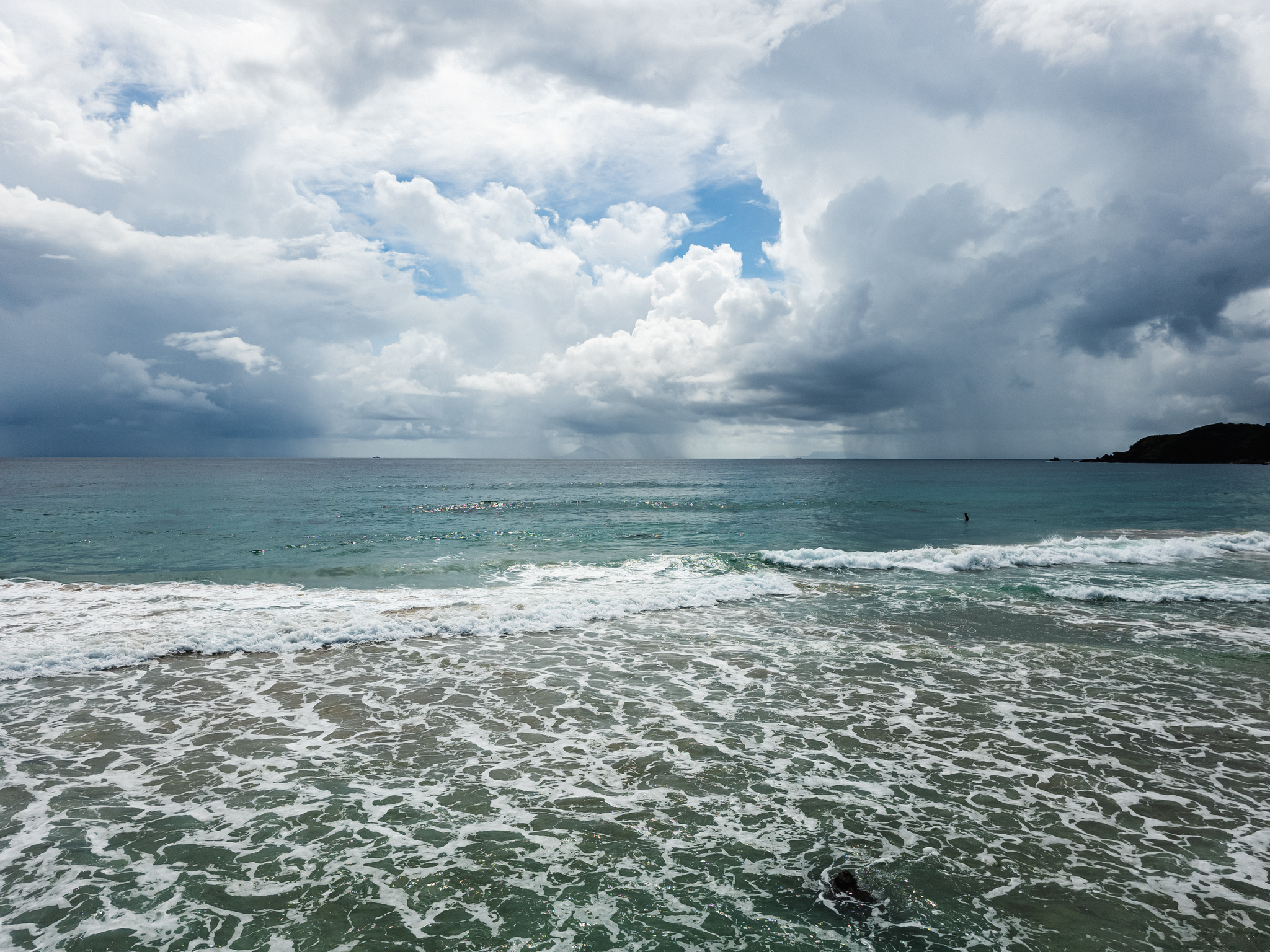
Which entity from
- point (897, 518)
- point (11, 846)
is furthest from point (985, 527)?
point (11, 846)

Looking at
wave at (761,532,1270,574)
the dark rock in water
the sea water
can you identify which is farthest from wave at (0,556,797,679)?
the dark rock in water

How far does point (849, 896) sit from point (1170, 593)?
73.4ft

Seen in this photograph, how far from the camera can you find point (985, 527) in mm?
42375

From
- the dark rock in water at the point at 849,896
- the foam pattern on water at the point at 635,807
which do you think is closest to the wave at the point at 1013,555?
the foam pattern on water at the point at 635,807

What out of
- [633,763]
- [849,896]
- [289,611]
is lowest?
[289,611]

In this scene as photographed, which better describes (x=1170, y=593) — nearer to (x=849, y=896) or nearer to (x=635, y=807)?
(x=849, y=896)

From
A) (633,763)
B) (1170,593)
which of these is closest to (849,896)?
(633,763)

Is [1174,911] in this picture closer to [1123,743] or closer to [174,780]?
[1123,743]

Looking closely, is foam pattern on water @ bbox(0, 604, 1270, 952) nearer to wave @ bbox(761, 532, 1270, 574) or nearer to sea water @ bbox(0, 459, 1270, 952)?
sea water @ bbox(0, 459, 1270, 952)

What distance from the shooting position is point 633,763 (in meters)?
9.12

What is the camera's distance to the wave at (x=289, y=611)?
1477cm

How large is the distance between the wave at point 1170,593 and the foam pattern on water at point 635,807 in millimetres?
8064

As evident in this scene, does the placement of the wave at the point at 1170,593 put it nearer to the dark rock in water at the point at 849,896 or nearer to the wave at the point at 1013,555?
the wave at the point at 1013,555

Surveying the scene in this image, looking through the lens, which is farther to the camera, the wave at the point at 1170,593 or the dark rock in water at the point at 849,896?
the wave at the point at 1170,593
